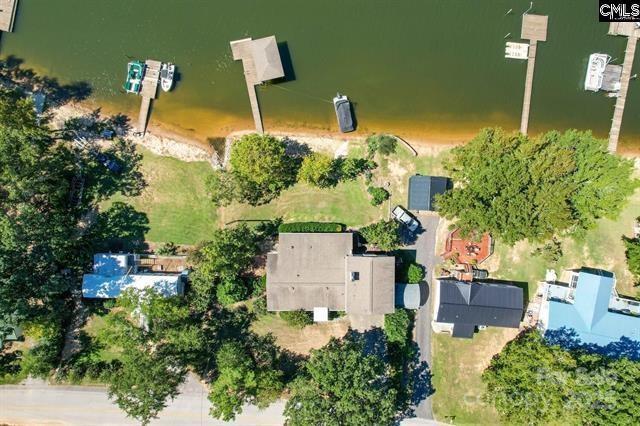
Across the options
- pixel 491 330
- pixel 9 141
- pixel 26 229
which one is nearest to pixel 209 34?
pixel 9 141

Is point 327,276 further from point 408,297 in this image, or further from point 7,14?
point 7,14

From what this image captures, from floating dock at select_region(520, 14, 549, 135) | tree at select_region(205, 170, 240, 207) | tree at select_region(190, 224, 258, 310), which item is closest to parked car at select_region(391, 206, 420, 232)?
tree at select_region(190, 224, 258, 310)

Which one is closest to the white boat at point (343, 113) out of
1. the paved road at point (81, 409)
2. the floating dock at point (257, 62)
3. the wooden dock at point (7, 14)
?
the floating dock at point (257, 62)

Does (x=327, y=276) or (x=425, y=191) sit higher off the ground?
(x=425, y=191)

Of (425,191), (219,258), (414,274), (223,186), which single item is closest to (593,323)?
(414,274)

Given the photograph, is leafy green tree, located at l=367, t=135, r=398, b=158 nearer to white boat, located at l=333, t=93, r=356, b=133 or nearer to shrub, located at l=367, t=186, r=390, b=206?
white boat, located at l=333, t=93, r=356, b=133

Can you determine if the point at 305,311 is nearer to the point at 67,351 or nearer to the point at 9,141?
the point at 67,351
